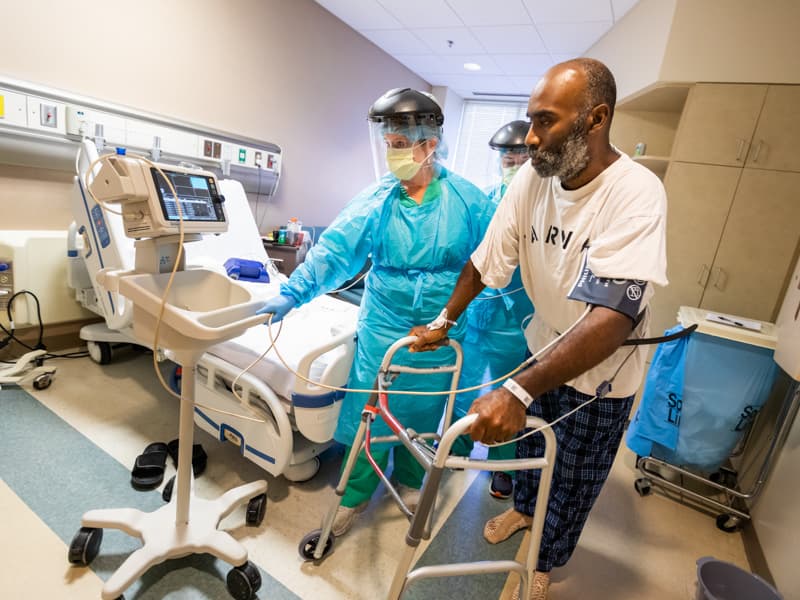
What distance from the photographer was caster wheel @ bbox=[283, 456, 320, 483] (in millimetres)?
1744

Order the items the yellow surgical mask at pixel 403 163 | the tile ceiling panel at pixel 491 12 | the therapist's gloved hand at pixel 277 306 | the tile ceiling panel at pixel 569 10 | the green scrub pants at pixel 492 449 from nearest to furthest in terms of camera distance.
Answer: the therapist's gloved hand at pixel 277 306
the yellow surgical mask at pixel 403 163
the green scrub pants at pixel 492 449
the tile ceiling panel at pixel 569 10
the tile ceiling panel at pixel 491 12

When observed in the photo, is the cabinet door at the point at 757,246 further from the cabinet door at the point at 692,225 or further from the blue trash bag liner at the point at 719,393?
the blue trash bag liner at the point at 719,393

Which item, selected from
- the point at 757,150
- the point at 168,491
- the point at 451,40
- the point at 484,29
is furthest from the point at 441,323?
the point at 451,40

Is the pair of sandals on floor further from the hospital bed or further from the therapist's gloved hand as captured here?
the therapist's gloved hand

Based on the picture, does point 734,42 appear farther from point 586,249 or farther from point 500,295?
point 586,249

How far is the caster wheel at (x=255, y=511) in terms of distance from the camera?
153 cm

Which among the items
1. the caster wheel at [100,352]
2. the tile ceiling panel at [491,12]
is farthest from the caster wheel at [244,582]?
the tile ceiling panel at [491,12]

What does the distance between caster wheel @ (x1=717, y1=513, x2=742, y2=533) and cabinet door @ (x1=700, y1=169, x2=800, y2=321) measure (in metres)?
1.17

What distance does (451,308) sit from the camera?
51.4 inches

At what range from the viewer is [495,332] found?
179 centimetres

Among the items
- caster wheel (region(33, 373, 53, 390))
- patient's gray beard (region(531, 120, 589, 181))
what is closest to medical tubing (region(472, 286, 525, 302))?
patient's gray beard (region(531, 120, 589, 181))

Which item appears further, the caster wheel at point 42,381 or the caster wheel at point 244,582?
the caster wheel at point 42,381

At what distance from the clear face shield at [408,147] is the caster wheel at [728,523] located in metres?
1.99

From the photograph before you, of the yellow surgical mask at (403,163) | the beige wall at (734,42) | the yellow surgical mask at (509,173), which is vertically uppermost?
the beige wall at (734,42)
